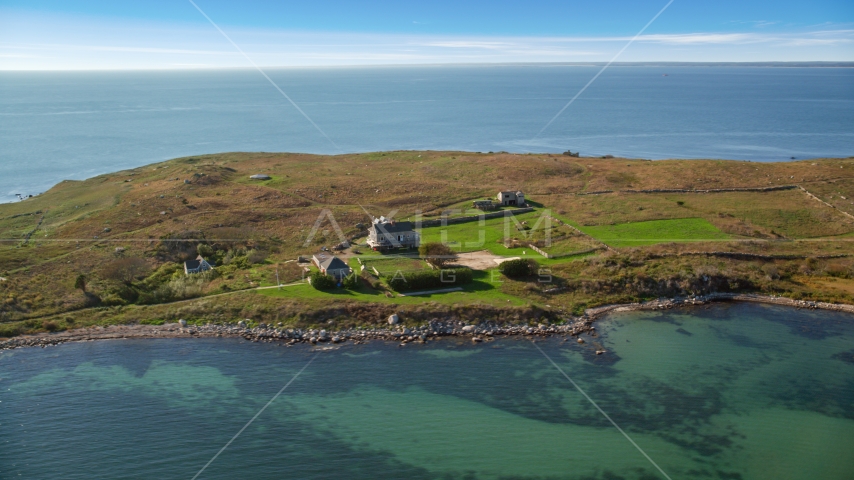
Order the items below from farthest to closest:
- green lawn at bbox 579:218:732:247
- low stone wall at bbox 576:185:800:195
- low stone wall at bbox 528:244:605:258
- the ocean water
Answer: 1. the ocean water
2. low stone wall at bbox 576:185:800:195
3. green lawn at bbox 579:218:732:247
4. low stone wall at bbox 528:244:605:258

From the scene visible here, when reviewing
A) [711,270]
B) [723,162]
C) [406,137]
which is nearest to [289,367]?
[711,270]

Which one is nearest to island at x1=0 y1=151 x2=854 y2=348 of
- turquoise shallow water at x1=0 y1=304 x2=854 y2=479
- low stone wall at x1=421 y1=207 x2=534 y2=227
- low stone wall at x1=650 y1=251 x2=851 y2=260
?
low stone wall at x1=650 y1=251 x2=851 y2=260

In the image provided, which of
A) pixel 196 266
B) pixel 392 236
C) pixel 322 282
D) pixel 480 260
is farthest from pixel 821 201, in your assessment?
pixel 196 266

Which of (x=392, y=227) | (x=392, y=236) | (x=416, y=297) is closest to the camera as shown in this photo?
(x=416, y=297)

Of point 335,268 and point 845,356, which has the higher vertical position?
point 335,268

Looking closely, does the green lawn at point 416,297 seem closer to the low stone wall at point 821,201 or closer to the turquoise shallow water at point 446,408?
the turquoise shallow water at point 446,408

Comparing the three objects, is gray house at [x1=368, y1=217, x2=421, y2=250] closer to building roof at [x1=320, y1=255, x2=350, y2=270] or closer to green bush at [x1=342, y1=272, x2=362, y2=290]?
building roof at [x1=320, y1=255, x2=350, y2=270]

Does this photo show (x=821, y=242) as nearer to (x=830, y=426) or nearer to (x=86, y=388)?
(x=830, y=426)

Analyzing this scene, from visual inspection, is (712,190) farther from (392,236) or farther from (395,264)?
(395,264)
